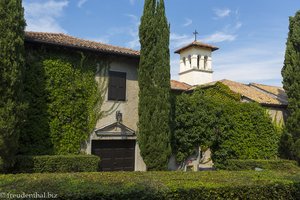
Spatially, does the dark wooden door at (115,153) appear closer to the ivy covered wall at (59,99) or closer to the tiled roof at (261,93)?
the ivy covered wall at (59,99)

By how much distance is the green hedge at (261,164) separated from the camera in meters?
15.9

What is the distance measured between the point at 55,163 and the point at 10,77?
12.5 ft

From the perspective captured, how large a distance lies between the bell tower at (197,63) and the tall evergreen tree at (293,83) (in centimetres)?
1184

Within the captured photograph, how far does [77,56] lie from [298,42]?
13.0 meters

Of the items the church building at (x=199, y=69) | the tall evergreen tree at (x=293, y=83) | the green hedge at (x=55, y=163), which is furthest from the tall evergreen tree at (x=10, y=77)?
the church building at (x=199, y=69)

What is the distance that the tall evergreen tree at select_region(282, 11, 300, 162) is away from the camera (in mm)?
17516

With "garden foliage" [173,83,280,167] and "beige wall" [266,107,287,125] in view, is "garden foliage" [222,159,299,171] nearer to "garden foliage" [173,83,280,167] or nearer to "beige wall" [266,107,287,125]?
"garden foliage" [173,83,280,167]

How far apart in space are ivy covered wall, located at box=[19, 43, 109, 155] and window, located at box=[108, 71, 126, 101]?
22.6 inches

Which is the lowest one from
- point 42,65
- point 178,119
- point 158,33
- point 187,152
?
point 187,152

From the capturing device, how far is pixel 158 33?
49.9 feet

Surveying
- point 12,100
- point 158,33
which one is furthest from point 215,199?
point 158,33

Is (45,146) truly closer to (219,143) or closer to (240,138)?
(219,143)

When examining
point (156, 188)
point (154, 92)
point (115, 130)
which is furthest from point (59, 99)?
point (156, 188)

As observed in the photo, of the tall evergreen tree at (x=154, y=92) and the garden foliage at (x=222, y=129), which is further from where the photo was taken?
the garden foliage at (x=222, y=129)
